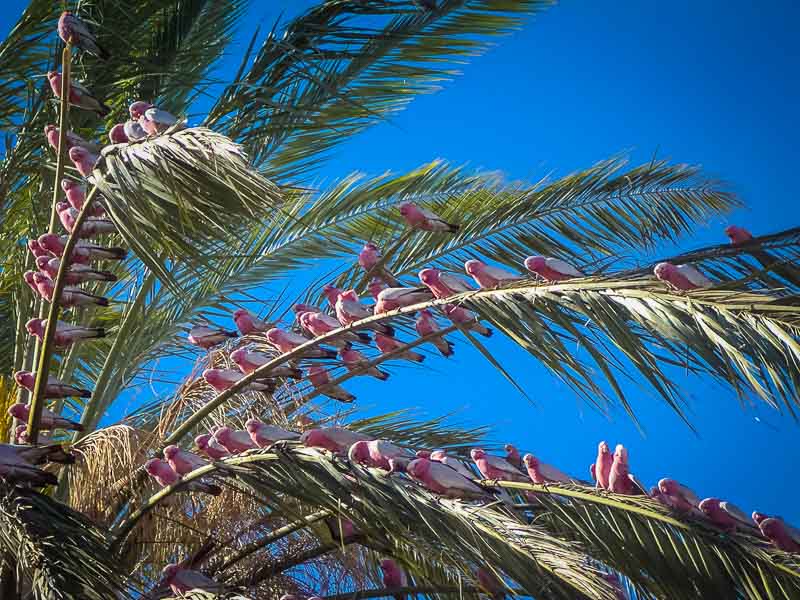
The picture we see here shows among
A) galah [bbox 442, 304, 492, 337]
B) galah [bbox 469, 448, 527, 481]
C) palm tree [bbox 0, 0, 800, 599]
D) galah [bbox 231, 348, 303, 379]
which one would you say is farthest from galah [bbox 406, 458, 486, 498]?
galah [bbox 231, 348, 303, 379]

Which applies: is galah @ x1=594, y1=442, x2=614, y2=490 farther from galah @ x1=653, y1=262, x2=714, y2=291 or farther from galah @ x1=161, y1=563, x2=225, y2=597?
galah @ x1=161, y1=563, x2=225, y2=597

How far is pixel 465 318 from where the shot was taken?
375 cm

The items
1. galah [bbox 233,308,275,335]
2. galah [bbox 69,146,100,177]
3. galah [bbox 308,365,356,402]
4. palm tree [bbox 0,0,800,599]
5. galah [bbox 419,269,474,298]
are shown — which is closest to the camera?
palm tree [bbox 0,0,800,599]

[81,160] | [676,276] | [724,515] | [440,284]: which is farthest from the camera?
[81,160]

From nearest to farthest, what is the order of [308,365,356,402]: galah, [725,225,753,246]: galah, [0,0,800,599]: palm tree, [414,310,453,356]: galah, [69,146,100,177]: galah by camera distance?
A: [0,0,800,599]: palm tree → [725,225,753,246]: galah → [69,146,100,177]: galah → [414,310,453,356]: galah → [308,365,356,402]: galah

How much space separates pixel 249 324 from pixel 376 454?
1.64 meters

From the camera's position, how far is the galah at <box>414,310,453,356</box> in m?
3.95

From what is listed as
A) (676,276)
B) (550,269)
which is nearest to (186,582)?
(550,269)

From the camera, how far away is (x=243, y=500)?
375cm

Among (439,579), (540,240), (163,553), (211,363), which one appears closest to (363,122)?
(540,240)

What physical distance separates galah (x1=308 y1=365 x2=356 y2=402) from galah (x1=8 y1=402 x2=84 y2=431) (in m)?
0.87

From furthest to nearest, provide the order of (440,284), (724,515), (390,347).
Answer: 1. (390,347)
2. (440,284)
3. (724,515)

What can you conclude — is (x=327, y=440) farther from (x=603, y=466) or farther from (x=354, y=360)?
(x=354, y=360)

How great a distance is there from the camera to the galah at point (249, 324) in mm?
4559
